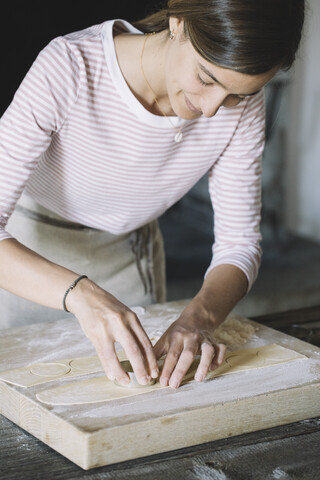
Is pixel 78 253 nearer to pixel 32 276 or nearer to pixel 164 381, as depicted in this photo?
pixel 32 276

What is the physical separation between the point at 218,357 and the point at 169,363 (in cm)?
10

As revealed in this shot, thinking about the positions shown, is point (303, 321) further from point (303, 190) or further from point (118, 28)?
point (303, 190)

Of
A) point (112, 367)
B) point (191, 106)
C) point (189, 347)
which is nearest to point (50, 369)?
point (112, 367)

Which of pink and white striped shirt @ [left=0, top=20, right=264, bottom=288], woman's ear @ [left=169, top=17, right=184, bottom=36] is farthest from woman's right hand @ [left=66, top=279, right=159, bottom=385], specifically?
woman's ear @ [left=169, top=17, right=184, bottom=36]

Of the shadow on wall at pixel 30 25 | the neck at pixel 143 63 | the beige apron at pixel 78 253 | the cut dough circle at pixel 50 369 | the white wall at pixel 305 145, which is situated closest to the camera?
the cut dough circle at pixel 50 369

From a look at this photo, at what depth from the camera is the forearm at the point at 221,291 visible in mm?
1412

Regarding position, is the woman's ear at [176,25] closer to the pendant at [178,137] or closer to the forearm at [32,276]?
the pendant at [178,137]

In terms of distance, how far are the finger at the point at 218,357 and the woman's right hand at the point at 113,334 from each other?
0.13 meters

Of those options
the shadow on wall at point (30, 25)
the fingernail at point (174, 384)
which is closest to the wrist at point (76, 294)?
the fingernail at point (174, 384)

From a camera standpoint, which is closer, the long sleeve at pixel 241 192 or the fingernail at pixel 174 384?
the fingernail at pixel 174 384

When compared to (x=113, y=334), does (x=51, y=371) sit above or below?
below

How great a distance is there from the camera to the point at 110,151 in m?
1.41

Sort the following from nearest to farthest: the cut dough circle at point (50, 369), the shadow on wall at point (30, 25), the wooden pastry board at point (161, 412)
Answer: the wooden pastry board at point (161, 412) → the cut dough circle at point (50, 369) → the shadow on wall at point (30, 25)

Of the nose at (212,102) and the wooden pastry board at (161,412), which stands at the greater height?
the nose at (212,102)
